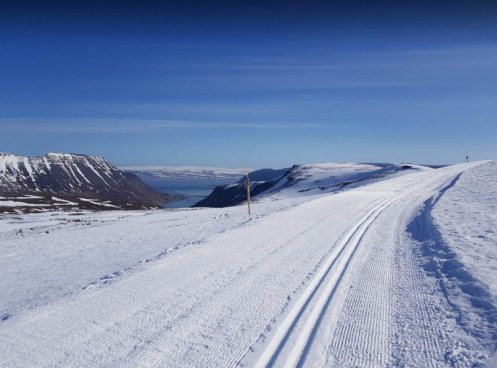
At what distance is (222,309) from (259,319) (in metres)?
0.83

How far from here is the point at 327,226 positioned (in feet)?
57.7

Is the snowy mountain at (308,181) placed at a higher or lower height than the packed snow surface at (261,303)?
lower

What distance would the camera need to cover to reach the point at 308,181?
109m

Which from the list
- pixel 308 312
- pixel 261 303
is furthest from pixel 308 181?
pixel 308 312

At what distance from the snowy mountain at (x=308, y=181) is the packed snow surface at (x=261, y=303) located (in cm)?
5517

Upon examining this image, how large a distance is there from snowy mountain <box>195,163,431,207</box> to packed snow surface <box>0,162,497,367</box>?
55.2 m

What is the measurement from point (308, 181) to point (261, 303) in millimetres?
102503

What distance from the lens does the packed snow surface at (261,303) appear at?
569cm

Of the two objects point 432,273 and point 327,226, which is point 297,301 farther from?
point 327,226

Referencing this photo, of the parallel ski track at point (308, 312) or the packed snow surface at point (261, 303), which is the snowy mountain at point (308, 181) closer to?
the packed snow surface at point (261, 303)

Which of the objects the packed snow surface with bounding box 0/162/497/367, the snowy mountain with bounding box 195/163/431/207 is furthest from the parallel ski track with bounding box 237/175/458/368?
the snowy mountain with bounding box 195/163/431/207

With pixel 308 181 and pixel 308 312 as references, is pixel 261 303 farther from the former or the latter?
pixel 308 181

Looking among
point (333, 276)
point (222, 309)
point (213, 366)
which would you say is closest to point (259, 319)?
point (222, 309)

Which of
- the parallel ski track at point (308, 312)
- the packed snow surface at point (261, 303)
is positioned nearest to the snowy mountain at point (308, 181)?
the packed snow surface at point (261, 303)
